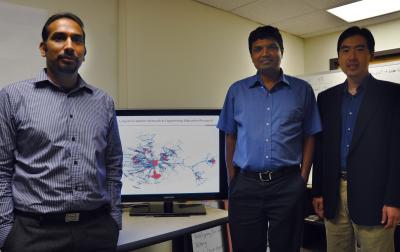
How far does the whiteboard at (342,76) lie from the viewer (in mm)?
→ 2979

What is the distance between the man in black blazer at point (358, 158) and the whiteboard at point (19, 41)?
1.66 m

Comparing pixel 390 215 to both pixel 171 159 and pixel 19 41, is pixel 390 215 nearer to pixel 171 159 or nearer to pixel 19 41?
pixel 171 159

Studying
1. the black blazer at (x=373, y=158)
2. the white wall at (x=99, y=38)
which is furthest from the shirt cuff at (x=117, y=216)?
the white wall at (x=99, y=38)

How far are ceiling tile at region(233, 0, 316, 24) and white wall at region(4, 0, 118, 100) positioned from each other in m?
1.30

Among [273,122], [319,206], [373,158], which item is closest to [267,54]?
[273,122]

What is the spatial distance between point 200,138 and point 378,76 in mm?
1901

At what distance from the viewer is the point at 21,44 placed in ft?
6.49

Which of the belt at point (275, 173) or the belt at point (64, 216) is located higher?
the belt at point (275, 173)

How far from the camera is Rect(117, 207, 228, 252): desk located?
1.53 metres

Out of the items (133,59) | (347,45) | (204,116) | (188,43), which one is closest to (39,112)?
(204,116)

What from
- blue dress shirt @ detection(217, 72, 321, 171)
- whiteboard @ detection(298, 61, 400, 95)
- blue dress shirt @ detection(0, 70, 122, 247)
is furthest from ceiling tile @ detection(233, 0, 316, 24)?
blue dress shirt @ detection(0, 70, 122, 247)

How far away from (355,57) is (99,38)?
62.6 inches

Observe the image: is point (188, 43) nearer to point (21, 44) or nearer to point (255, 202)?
point (21, 44)

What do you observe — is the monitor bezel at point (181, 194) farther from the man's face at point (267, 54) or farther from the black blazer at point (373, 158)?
the black blazer at point (373, 158)
